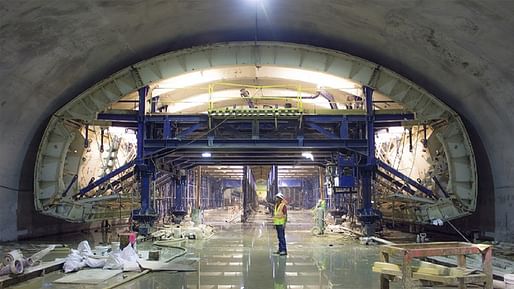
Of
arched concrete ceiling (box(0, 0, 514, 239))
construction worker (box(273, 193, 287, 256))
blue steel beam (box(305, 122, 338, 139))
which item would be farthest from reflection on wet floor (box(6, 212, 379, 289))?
arched concrete ceiling (box(0, 0, 514, 239))

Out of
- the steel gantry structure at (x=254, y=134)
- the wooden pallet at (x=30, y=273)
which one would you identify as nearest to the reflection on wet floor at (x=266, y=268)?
the wooden pallet at (x=30, y=273)

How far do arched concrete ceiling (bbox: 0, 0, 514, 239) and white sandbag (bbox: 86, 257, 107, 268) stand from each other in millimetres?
4811

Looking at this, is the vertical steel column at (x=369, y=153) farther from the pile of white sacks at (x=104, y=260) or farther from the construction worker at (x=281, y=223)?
the pile of white sacks at (x=104, y=260)

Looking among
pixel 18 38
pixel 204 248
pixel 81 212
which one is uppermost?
pixel 18 38

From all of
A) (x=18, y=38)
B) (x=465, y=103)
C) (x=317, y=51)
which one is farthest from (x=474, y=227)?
(x=18, y=38)

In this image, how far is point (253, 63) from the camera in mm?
14820

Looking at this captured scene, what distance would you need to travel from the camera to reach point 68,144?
1419 cm

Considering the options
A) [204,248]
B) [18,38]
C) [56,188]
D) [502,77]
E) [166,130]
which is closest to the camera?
[18,38]

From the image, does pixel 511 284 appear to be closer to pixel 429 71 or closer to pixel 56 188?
pixel 429 71

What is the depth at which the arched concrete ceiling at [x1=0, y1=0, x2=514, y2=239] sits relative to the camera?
9.81 meters

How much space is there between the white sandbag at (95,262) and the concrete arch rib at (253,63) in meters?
5.62

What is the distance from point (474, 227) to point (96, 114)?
11.9m

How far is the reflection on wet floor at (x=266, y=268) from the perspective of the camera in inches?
292

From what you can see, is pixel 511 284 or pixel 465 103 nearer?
pixel 511 284
